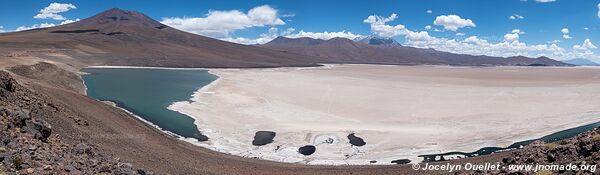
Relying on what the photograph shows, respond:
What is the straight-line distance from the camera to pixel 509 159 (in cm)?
1258

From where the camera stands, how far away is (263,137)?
34625 mm

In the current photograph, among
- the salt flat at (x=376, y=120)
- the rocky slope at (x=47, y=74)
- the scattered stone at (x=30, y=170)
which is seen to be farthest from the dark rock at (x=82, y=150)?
the rocky slope at (x=47, y=74)

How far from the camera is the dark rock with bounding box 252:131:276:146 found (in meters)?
32.9

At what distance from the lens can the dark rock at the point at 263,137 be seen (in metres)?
32.9

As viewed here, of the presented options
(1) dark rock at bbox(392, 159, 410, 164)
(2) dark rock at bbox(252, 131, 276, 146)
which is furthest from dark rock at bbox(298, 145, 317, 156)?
(1) dark rock at bbox(392, 159, 410, 164)

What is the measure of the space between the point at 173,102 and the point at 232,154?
25345 mm

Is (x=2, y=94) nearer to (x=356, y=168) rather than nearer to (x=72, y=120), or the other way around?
(x=72, y=120)

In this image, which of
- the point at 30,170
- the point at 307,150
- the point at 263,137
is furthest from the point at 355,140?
the point at 30,170

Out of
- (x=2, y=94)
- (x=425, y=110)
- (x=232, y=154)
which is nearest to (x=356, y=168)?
(x=232, y=154)

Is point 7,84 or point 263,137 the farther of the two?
point 263,137

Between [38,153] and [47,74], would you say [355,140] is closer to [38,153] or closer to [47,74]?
[38,153]

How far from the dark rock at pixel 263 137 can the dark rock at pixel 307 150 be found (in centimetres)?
321

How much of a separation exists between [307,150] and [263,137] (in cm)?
517

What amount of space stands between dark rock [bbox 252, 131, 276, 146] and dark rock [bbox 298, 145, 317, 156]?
321 cm
